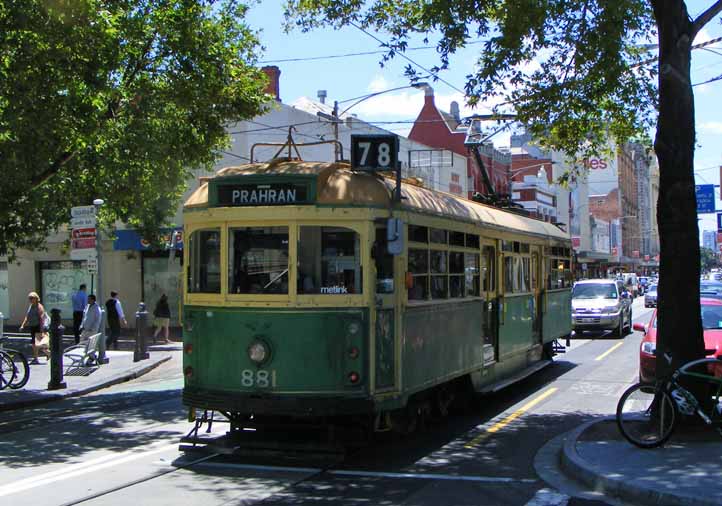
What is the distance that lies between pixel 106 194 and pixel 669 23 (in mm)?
11539

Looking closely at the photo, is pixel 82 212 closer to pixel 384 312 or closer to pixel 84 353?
pixel 84 353

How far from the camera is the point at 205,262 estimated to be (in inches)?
349

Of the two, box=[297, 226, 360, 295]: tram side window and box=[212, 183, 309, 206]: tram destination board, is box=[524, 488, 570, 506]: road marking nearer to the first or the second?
box=[297, 226, 360, 295]: tram side window

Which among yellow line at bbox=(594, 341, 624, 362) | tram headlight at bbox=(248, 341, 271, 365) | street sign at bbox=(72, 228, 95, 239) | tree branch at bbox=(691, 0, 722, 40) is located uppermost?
tree branch at bbox=(691, 0, 722, 40)

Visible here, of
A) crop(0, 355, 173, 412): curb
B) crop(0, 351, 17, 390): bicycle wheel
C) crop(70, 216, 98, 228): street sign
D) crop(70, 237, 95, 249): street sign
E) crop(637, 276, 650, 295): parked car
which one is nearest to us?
crop(0, 355, 173, 412): curb

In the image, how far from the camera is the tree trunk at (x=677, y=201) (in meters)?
9.08

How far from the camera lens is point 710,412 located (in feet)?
28.4

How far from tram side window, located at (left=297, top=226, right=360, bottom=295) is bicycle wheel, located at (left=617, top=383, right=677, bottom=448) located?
3.18 metres

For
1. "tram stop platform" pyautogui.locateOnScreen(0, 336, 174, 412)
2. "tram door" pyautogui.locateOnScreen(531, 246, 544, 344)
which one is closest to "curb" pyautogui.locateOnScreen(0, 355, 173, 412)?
"tram stop platform" pyautogui.locateOnScreen(0, 336, 174, 412)

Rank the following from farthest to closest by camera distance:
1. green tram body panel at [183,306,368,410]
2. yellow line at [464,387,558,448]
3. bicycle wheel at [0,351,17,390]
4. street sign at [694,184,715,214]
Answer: street sign at [694,184,715,214], bicycle wheel at [0,351,17,390], yellow line at [464,387,558,448], green tram body panel at [183,306,368,410]

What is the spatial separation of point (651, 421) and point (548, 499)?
235 cm

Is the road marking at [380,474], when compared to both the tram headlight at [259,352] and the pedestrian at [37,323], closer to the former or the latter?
the tram headlight at [259,352]

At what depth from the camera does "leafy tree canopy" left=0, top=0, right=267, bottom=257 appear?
39.4 feet

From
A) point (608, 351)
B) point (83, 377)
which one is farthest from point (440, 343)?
point (608, 351)
